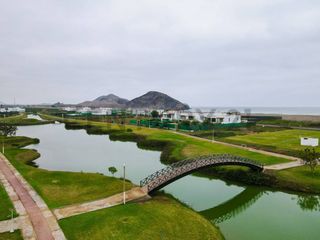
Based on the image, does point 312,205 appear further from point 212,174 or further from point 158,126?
point 158,126

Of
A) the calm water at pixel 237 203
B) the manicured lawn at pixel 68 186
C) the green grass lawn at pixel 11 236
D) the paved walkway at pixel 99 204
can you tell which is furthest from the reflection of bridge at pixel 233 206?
the green grass lawn at pixel 11 236

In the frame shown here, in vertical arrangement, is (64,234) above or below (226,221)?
above

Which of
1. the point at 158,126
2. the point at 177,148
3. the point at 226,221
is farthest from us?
the point at 158,126

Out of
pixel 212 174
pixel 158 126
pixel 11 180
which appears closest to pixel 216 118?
pixel 158 126

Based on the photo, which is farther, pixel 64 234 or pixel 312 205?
pixel 312 205

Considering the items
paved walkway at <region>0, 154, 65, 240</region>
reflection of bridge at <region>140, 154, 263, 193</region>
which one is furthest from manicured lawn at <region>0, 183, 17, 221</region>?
reflection of bridge at <region>140, 154, 263, 193</region>

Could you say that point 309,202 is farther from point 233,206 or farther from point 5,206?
point 5,206

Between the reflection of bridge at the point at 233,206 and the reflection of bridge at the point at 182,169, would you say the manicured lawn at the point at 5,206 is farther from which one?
the reflection of bridge at the point at 233,206

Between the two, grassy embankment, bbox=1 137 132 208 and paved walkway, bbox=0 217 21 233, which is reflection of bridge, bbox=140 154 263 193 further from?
paved walkway, bbox=0 217 21 233
